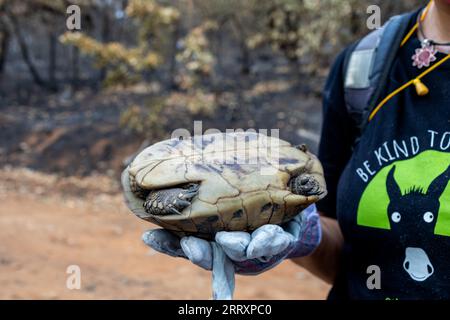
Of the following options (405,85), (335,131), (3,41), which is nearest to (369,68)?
(405,85)

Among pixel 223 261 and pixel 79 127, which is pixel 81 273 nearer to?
pixel 223 261

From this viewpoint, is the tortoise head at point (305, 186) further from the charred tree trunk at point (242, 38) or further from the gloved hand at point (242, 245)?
the charred tree trunk at point (242, 38)

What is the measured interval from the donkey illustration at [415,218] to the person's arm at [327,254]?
318mm

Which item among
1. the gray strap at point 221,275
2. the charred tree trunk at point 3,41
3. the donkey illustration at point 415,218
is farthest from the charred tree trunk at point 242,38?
the gray strap at point 221,275

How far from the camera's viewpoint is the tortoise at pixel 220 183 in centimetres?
114

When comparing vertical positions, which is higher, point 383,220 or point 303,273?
point 383,220

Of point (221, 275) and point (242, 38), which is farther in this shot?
point (242, 38)

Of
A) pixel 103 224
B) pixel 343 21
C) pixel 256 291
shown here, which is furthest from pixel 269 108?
pixel 256 291

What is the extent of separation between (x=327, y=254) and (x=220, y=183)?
55 cm

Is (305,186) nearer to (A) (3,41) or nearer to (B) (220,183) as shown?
(B) (220,183)

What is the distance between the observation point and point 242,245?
41.5 inches

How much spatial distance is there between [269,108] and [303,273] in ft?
15.7

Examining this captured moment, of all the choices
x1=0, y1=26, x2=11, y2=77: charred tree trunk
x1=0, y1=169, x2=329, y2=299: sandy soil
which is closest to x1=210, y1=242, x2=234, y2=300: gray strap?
x1=0, y1=169, x2=329, y2=299: sandy soil
